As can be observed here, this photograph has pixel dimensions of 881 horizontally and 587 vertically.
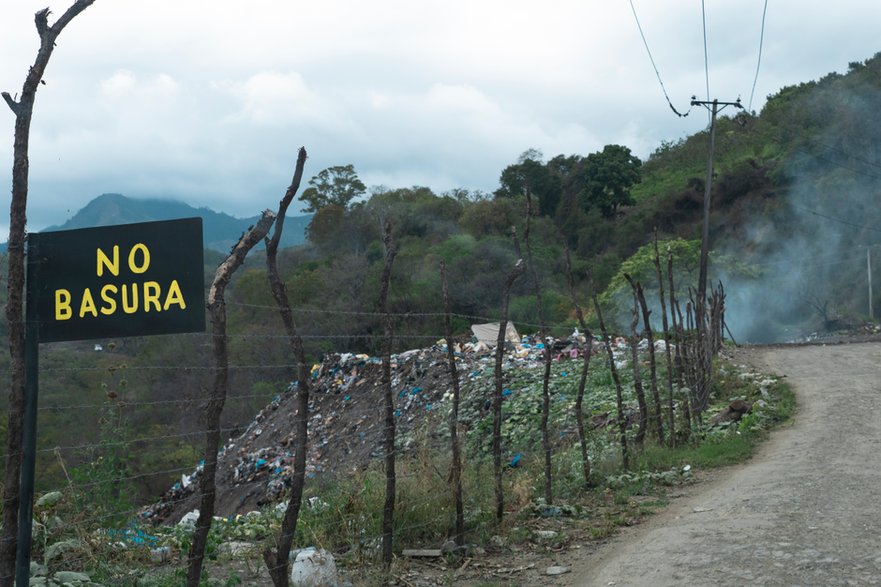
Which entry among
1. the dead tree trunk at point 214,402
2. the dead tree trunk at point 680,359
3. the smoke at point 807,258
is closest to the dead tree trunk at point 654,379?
the dead tree trunk at point 680,359

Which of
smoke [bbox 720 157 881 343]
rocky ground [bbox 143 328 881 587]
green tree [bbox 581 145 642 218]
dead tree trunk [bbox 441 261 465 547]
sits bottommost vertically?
rocky ground [bbox 143 328 881 587]

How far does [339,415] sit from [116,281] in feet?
34.6

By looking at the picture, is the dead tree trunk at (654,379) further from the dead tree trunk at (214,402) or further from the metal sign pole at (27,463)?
the metal sign pole at (27,463)

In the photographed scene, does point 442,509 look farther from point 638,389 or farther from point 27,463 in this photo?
point 638,389

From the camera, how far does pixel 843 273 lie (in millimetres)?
39969

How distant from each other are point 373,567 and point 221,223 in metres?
99.3

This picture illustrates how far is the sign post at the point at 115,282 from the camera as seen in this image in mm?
4203

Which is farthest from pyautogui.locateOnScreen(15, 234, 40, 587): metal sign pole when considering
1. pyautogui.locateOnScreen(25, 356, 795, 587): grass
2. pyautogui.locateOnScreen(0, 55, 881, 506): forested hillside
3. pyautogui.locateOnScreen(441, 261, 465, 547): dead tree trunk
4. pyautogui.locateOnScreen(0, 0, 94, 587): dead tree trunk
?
pyautogui.locateOnScreen(0, 55, 881, 506): forested hillside

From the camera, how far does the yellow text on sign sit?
4219 millimetres

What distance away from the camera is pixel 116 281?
13.9 feet

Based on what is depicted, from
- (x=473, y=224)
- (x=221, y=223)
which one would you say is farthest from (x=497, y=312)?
(x=221, y=223)

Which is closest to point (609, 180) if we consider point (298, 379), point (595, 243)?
point (595, 243)

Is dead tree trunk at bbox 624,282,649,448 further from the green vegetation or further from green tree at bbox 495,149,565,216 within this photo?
green tree at bbox 495,149,565,216

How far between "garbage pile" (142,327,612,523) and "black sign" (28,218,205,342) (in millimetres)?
6545
